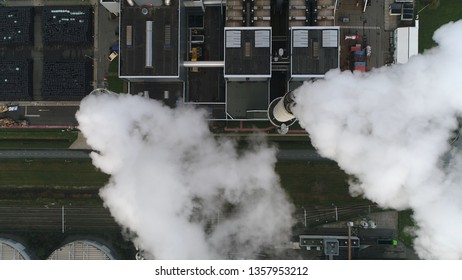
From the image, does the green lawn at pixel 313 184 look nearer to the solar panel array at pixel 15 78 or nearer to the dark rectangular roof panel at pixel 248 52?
the dark rectangular roof panel at pixel 248 52

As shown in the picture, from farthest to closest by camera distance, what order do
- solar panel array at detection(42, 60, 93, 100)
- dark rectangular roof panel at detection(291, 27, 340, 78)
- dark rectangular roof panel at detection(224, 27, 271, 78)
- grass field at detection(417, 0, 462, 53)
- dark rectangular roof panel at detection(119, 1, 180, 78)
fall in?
solar panel array at detection(42, 60, 93, 100) → grass field at detection(417, 0, 462, 53) → dark rectangular roof panel at detection(119, 1, 180, 78) → dark rectangular roof panel at detection(224, 27, 271, 78) → dark rectangular roof panel at detection(291, 27, 340, 78)

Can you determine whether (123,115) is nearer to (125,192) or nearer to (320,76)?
(125,192)

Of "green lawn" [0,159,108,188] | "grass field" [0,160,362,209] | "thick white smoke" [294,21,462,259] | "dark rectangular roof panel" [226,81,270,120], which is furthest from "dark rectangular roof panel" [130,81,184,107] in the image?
"thick white smoke" [294,21,462,259]

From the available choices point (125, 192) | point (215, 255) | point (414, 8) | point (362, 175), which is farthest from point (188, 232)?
point (414, 8)

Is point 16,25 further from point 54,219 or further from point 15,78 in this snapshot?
point 54,219

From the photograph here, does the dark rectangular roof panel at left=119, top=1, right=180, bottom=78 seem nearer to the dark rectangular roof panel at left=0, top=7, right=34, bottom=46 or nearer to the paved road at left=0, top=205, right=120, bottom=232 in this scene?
the dark rectangular roof panel at left=0, top=7, right=34, bottom=46

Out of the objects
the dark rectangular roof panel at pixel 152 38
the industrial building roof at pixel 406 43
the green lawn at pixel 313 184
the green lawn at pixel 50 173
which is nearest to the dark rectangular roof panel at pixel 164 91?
the dark rectangular roof panel at pixel 152 38

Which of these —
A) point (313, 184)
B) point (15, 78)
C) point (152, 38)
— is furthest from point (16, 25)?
point (313, 184)
